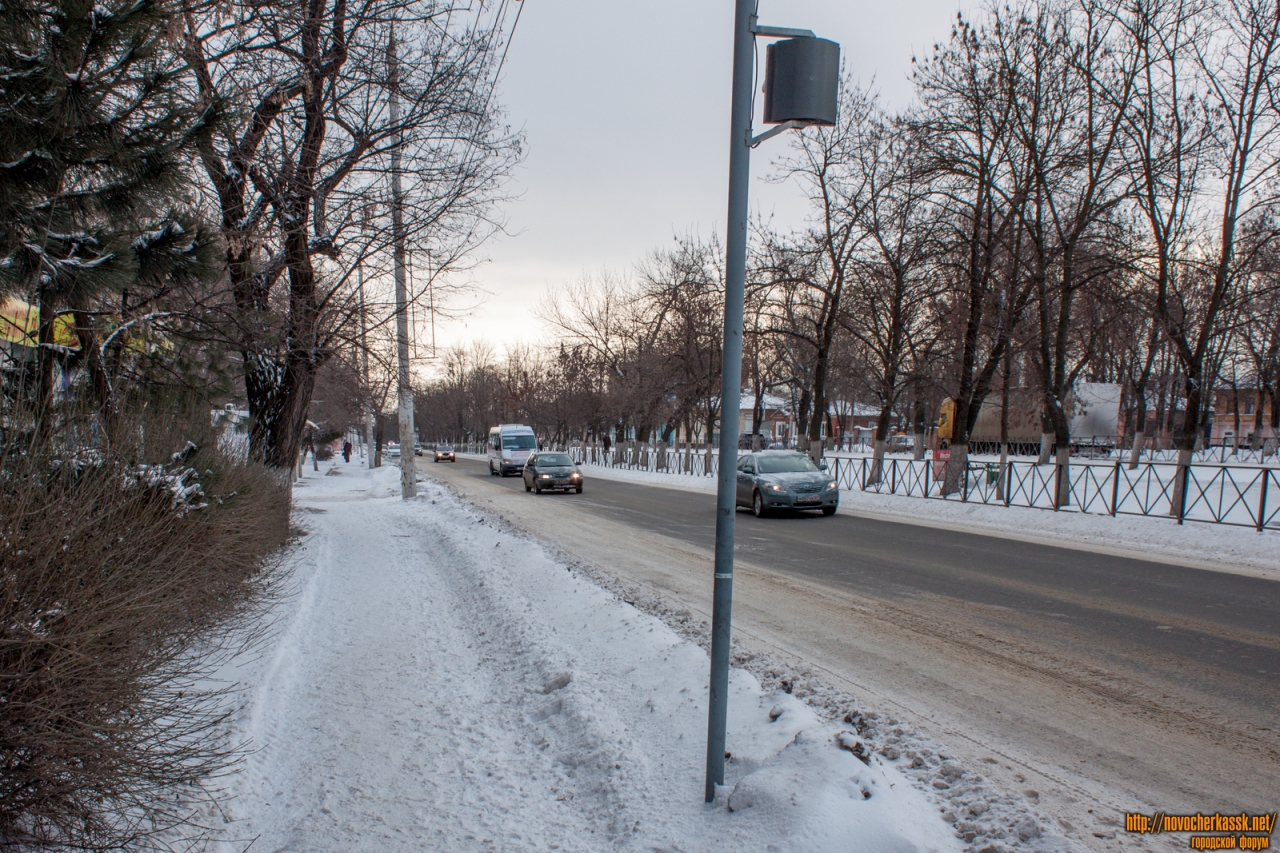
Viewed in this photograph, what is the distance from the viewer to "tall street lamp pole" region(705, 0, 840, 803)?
318 cm

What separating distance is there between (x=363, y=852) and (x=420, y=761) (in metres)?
0.85

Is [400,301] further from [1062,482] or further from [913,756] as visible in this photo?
[1062,482]

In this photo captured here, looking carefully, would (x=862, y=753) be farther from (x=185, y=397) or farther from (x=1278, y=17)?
(x=1278, y=17)

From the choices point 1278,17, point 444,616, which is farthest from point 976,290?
point 444,616

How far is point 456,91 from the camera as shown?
1028 cm

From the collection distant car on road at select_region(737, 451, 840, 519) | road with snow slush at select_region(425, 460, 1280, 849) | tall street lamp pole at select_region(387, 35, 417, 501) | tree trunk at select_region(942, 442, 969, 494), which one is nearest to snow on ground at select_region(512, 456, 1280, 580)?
tree trunk at select_region(942, 442, 969, 494)

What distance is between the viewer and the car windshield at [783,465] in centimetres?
1756

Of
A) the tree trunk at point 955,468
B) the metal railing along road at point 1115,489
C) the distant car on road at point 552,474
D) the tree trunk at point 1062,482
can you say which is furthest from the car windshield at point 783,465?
the distant car on road at point 552,474

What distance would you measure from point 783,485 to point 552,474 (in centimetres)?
1016

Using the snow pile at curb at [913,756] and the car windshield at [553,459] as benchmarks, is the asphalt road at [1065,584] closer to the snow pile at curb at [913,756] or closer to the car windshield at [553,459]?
the snow pile at curb at [913,756]

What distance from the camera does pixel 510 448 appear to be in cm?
3725

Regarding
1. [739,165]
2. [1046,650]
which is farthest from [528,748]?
[1046,650]

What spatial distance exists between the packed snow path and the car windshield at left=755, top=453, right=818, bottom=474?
1076 centimetres

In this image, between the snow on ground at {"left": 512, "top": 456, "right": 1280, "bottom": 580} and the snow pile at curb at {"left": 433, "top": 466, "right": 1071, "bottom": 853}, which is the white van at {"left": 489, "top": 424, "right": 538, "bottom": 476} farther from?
the snow pile at curb at {"left": 433, "top": 466, "right": 1071, "bottom": 853}
